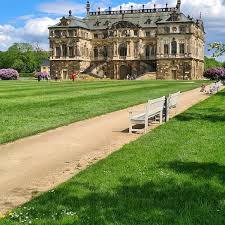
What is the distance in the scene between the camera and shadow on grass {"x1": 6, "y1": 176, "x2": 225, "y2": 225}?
281 inches

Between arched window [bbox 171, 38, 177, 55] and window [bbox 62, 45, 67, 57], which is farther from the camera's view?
window [bbox 62, 45, 67, 57]

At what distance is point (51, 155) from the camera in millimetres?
12492

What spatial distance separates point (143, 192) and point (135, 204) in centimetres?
73

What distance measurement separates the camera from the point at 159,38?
115125mm

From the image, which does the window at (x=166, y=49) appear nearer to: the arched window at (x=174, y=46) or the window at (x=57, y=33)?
the arched window at (x=174, y=46)

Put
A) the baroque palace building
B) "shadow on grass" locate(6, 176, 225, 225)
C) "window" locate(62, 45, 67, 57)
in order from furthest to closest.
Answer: "window" locate(62, 45, 67, 57), the baroque palace building, "shadow on grass" locate(6, 176, 225, 225)

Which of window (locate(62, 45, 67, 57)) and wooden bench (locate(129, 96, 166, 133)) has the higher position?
window (locate(62, 45, 67, 57))

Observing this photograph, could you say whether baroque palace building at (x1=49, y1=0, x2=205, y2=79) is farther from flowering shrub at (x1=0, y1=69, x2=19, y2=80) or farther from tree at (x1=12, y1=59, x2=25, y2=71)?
tree at (x1=12, y1=59, x2=25, y2=71)

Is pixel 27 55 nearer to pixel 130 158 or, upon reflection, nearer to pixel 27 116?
pixel 27 116

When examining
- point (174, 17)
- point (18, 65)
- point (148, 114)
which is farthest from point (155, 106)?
point (18, 65)

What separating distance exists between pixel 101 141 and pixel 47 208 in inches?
289

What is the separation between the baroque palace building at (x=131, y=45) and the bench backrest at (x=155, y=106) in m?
95.0

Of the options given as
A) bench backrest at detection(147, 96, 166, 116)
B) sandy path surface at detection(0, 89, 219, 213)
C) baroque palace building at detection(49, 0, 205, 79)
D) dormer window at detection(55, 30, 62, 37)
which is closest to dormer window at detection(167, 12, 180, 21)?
baroque palace building at detection(49, 0, 205, 79)

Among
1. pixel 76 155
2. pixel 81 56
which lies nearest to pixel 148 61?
pixel 81 56
